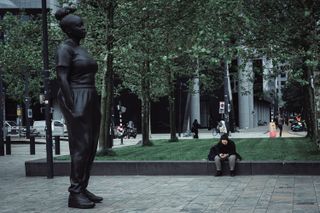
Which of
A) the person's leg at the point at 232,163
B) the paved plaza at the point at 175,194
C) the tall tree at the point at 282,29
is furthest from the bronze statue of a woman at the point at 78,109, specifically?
the tall tree at the point at 282,29

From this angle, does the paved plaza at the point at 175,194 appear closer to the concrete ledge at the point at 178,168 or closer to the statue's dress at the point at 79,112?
the concrete ledge at the point at 178,168

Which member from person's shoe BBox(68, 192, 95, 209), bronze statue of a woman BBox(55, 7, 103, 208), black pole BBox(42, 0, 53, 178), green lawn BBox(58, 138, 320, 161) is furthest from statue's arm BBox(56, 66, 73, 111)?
green lawn BBox(58, 138, 320, 161)

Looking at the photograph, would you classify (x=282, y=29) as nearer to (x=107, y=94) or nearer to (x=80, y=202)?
(x=107, y=94)

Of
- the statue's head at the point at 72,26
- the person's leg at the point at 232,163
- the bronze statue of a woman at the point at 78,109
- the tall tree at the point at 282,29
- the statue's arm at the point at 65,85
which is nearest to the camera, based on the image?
the statue's arm at the point at 65,85

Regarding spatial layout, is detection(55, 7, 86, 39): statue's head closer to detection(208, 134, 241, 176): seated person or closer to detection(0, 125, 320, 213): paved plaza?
detection(0, 125, 320, 213): paved plaza

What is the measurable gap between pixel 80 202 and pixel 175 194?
2.12m

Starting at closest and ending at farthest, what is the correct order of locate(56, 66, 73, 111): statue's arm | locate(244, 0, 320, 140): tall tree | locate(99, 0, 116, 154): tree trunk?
1. locate(56, 66, 73, 111): statue's arm
2. locate(244, 0, 320, 140): tall tree
3. locate(99, 0, 116, 154): tree trunk

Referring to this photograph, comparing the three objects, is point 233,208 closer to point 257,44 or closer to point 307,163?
point 307,163

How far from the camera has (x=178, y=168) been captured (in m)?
13.1

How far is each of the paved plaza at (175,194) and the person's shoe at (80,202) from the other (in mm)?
97

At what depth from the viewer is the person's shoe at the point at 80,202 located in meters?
8.19

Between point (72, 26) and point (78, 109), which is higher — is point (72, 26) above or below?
above

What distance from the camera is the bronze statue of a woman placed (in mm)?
8258

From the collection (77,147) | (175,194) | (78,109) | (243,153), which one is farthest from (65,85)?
(243,153)
